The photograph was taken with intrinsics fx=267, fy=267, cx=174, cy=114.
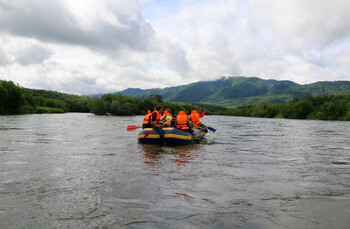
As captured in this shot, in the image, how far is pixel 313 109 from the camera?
287 feet

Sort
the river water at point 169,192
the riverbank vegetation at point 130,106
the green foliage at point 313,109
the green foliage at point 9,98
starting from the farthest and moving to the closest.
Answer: the green foliage at point 313,109 → the riverbank vegetation at point 130,106 → the green foliage at point 9,98 → the river water at point 169,192

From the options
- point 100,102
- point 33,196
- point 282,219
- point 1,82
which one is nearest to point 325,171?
point 282,219

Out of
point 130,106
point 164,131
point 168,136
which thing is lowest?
point 168,136

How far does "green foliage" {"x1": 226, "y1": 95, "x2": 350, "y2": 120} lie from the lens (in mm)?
76750

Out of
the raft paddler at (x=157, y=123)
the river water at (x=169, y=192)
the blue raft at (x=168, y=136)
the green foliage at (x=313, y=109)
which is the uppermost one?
the green foliage at (x=313, y=109)

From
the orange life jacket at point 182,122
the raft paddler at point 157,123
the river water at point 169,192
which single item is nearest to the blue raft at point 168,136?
the raft paddler at point 157,123

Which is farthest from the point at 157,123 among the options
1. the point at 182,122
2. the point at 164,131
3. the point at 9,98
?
the point at 9,98

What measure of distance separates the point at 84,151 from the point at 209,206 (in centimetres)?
950

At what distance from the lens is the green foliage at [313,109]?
76.8m

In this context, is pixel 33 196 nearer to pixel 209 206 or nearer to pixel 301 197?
pixel 209 206

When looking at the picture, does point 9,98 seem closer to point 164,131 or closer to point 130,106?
point 130,106

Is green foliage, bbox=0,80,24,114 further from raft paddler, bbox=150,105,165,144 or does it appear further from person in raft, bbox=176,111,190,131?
person in raft, bbox=176,111,190,131

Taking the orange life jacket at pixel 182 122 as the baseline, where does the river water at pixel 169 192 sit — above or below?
below

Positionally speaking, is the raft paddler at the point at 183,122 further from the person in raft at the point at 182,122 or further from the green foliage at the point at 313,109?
the green foliage at the point at 313,109
